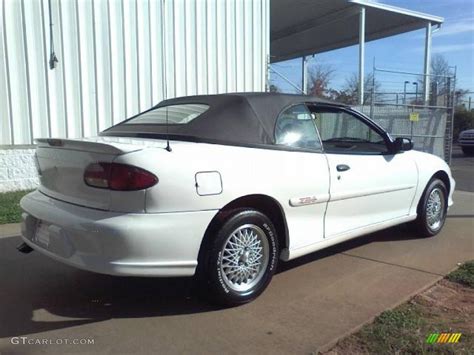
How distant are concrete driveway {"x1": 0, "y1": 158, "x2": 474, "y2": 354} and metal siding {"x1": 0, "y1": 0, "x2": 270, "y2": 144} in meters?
4.23

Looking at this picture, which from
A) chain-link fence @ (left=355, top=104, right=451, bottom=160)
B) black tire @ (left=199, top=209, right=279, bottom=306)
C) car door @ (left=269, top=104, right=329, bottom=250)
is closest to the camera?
black tire @ (left=199, top=209, right=279, bottom=306)

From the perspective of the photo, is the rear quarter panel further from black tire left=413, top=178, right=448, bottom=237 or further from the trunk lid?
black tire left=413, top=178, right=448, bottom=237

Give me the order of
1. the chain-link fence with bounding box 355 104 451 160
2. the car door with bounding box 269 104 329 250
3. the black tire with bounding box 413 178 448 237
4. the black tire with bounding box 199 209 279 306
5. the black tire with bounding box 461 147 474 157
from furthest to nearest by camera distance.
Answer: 1. the black tire with bounding box 461 147 474 157
2. the chain-link fence with bounding box 355 104 451 160
3. the black tire with bounding box 413 178 448 237
4. the car door with bounding box 269 104 329 250
5. the black tire with bounding box 199 209 279 306

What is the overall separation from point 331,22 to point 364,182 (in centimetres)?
1419

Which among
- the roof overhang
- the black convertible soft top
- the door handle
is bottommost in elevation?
the door handle

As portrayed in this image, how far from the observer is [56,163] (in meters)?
3.59

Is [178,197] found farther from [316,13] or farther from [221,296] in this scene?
[316,13]

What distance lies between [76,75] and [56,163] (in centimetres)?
583

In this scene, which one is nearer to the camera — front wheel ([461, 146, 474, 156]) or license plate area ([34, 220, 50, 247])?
license plate area ([34, 220, 50, 247])

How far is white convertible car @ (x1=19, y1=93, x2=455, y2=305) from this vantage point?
3.10 m

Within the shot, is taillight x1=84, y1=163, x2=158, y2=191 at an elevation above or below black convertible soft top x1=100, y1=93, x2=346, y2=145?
below

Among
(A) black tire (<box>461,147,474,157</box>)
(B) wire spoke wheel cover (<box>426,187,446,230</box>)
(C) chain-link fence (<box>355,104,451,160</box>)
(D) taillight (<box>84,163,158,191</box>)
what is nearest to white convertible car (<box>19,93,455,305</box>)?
(D) taillight (<box>84,163,158,191</box>)

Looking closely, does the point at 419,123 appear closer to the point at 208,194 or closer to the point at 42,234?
the point at 208,194

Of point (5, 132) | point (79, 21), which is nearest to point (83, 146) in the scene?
point (5, 132)
